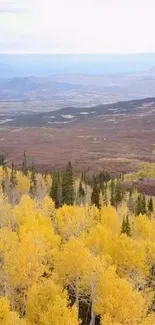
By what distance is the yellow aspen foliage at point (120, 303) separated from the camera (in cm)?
5497

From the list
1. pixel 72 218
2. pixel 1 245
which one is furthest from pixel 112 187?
pixel 1 245

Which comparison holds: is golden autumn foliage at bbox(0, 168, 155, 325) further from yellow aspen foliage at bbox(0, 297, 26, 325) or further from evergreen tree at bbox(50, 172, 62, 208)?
evergreen tree at bbox(50, 172, 62, 208)

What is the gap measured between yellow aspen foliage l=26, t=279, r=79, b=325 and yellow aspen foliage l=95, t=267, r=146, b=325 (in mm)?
4617

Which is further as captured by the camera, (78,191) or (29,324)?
(78,191)

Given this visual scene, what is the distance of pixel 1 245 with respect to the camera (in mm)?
68812

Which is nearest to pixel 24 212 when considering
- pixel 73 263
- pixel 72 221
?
pixel 72 221

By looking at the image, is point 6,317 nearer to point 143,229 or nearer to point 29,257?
point 29,257

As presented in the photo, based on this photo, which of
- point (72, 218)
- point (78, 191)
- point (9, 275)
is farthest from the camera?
point (78, 191)

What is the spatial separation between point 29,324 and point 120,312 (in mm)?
9743

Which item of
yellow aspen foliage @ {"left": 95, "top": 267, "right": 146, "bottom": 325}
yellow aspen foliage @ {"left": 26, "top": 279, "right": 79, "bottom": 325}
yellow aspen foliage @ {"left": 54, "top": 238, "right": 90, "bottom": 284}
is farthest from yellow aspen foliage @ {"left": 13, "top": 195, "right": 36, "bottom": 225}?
yellow aspen foliage @ {"left": 26, "top": 279, "right": 79, "bottom": 325}

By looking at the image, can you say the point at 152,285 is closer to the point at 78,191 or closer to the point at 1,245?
the point at 1,245

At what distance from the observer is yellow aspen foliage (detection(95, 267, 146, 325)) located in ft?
180

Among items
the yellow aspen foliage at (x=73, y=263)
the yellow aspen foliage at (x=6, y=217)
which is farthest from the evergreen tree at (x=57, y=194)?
the yellow aspen foliage at (x=73, y=263)

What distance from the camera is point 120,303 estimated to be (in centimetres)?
5534
